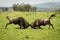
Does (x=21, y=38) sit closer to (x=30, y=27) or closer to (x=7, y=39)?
(x=7, y=39)

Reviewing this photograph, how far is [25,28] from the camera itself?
22531 millimetres

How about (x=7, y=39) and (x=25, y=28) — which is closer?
(x=7, y=39)

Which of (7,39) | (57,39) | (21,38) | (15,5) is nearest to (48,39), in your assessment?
(57,39)

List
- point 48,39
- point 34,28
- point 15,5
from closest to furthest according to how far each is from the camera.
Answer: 1. point 48,39
2. point 34,28
3. point 15,5

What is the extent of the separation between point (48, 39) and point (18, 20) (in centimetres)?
747

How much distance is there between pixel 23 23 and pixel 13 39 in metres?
6.65

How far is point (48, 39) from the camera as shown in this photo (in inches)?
634

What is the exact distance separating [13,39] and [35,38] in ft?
5.59

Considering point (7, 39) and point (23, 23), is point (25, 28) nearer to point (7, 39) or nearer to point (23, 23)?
point (23, 23)

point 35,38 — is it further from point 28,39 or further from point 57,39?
point 57,39

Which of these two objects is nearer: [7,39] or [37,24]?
[7,39]

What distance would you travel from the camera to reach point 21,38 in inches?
652

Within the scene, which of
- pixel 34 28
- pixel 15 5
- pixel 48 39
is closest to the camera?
pixel 48 39

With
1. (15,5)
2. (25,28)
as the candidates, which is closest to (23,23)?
(25,28)
